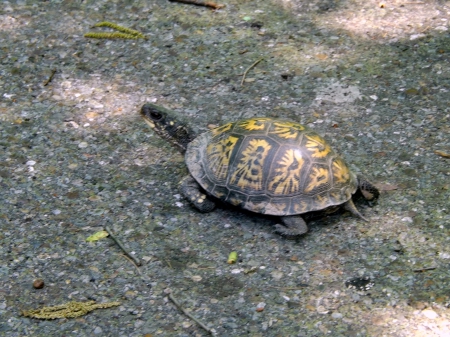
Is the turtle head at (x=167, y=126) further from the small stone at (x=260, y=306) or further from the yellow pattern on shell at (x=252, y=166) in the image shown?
the small stone at (x=260, y=306)

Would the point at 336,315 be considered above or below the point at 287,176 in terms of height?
below

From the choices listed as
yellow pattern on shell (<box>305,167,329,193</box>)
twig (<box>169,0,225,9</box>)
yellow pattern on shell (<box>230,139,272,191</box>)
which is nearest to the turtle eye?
yellow pattern on shell (<box>230,139,272,191</box>)

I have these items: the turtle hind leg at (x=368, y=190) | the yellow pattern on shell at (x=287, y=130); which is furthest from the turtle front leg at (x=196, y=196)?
the turtle hind leg at (x=368, y=190)

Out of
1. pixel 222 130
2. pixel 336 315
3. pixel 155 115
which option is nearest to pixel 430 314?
pixel 336 315

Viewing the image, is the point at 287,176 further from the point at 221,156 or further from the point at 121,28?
the point at 121,28

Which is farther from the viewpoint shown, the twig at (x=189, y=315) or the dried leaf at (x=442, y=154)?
the dried leaf at (x=442, y=154)
